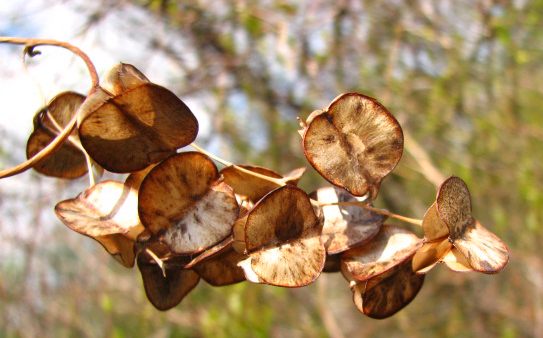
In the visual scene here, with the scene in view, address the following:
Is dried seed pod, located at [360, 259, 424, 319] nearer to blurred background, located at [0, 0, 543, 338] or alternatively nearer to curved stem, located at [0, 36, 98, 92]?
curved stem, located at [0, 36, 98, 92]

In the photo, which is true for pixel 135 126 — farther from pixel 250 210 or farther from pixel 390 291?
pixel 390 291

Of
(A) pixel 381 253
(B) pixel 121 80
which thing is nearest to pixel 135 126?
(B) pixel 121 80

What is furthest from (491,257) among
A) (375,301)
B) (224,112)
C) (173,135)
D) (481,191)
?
(481,191)

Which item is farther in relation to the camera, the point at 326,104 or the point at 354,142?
the point at 326,104

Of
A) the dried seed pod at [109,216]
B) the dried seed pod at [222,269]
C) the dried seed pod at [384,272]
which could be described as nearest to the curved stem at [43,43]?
the dried seed pod at [109,216]

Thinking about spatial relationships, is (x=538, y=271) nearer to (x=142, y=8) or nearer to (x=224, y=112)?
(x=224, y=112)

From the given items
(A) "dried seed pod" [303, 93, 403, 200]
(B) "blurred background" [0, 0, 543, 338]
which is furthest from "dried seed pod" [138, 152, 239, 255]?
(B) "blurred background" [0, 0, 543, 338]
